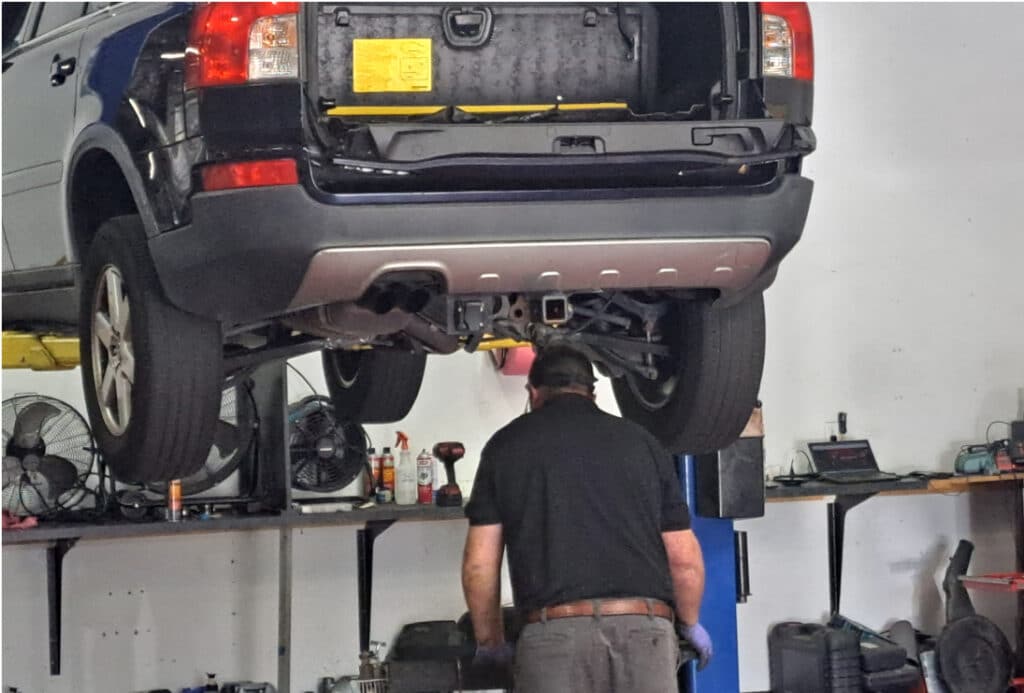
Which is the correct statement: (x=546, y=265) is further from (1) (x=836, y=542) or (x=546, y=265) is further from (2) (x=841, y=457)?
(1) (x=836, y=542)

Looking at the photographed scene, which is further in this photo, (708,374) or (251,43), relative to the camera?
(708,374)

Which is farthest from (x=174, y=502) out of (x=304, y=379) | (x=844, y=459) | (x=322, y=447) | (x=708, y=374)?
(x=844, y=459)

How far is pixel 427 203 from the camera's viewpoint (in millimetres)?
2582

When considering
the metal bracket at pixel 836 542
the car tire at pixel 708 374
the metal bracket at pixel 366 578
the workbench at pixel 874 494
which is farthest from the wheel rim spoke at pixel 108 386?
the metal bracket at pixel 836 542

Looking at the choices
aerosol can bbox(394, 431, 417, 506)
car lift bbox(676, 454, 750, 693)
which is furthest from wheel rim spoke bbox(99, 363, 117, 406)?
aerosol can bbox(394, 431, 417, 506)

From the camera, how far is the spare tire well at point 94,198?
3.20 metres

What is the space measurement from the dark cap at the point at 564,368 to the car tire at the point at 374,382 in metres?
0.79

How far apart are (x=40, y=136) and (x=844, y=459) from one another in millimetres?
4585

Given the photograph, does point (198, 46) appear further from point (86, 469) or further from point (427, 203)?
point (86, 469)

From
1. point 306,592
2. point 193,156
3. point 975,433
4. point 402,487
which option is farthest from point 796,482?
point 193,156

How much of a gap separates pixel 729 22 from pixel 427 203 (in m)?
0.75

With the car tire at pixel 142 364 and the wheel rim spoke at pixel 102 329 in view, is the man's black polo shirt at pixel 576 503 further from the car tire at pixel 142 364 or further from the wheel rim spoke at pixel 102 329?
the wheel rim spoke at pixel 102 329

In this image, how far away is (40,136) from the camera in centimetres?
342

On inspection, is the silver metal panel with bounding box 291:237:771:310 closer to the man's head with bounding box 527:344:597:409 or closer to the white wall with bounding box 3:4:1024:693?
the man's head with bounding box 527:344:597:409
